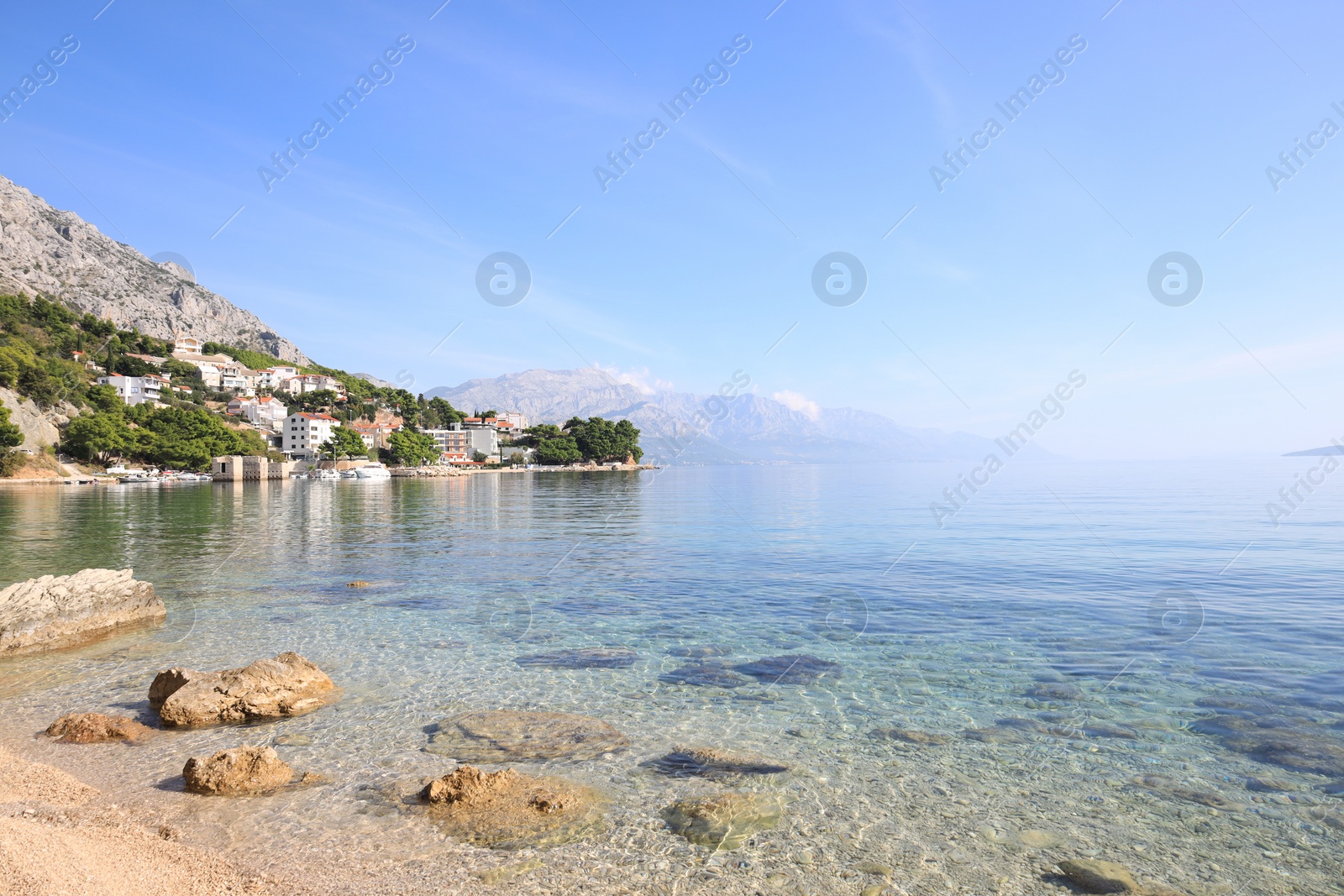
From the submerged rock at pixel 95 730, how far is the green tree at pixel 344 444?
161585mm

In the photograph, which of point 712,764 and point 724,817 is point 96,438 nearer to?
point 712,764

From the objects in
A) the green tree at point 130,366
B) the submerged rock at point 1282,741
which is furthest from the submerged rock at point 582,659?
the green tree at point 130,366

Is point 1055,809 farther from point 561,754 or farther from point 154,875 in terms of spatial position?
point 154,875

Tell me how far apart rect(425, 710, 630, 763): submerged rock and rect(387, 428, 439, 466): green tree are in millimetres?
173510

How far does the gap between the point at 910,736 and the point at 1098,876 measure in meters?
3.72

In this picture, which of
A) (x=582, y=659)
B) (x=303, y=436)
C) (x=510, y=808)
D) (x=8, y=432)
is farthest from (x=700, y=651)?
(x=303, y=436)

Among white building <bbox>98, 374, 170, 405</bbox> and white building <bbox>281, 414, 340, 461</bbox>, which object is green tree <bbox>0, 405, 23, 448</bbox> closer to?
white building <bbox>98, 374, 170, 405</bbox>

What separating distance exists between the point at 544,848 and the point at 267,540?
119ft

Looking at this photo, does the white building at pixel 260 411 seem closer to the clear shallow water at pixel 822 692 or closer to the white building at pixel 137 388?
the white building at pixel 137 388

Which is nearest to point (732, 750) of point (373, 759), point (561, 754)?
point (561, 754)

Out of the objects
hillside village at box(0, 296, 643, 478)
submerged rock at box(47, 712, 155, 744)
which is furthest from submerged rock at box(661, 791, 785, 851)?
→ hillside village at box(0, 296, 643, 478)

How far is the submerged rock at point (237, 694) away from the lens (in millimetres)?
11062

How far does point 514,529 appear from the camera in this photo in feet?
147

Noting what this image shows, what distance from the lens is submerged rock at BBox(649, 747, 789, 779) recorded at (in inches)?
369
